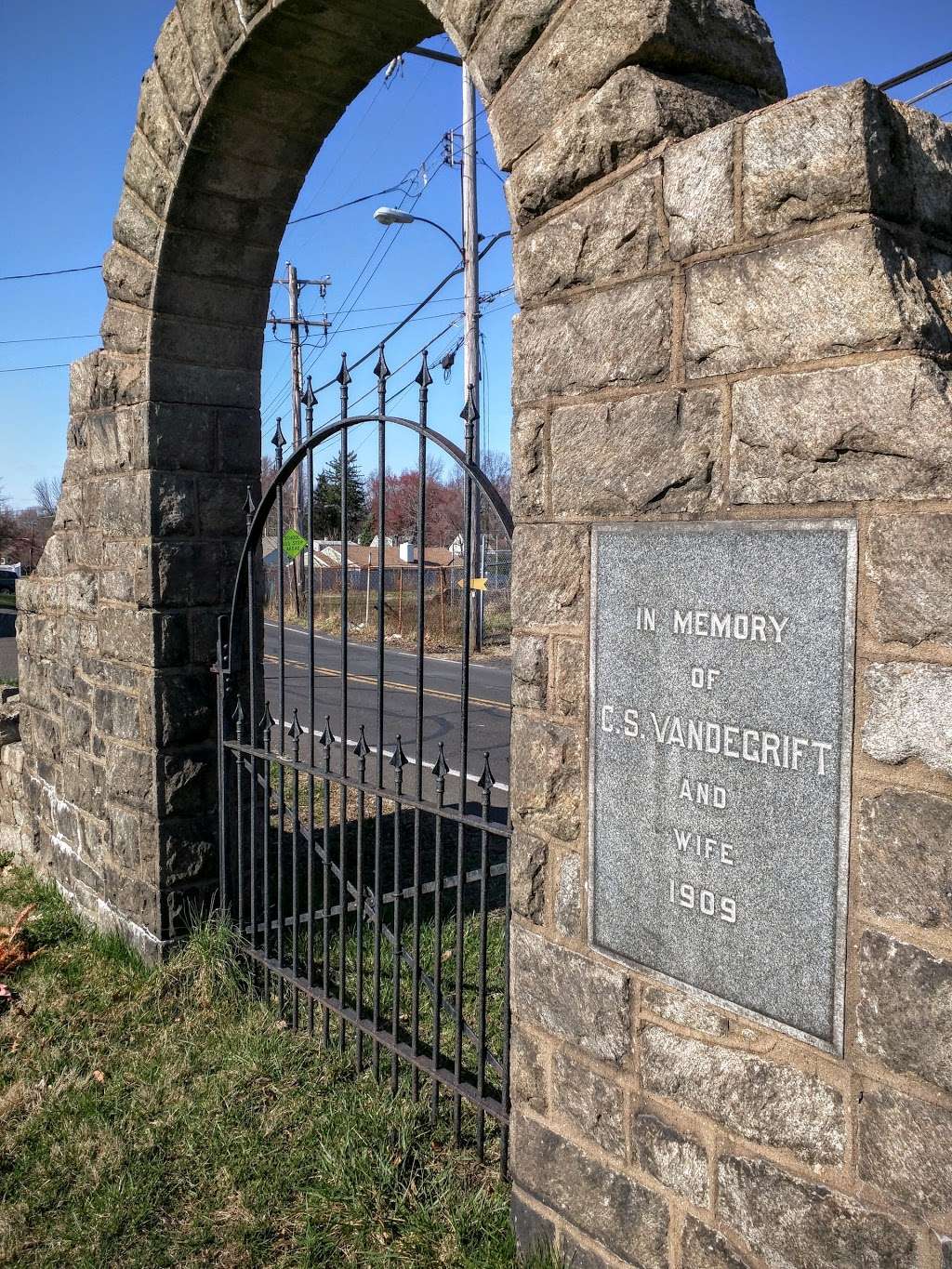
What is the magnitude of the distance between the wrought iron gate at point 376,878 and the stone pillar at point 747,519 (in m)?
0.36

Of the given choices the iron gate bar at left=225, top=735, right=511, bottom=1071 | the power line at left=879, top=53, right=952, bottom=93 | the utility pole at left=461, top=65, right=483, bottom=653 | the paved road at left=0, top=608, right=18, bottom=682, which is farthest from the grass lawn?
the utility pole at left=461, top=65, right=483, bottom=653

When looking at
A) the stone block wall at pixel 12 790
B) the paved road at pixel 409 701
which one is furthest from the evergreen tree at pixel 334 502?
the stone block wall at pixel 12 790

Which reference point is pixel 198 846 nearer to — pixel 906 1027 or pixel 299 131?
pixel 299 131

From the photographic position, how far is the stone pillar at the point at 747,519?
164 cm

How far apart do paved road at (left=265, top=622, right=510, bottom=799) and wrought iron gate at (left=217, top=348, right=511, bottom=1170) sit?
6.51 feet

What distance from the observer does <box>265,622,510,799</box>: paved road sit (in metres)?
9.70

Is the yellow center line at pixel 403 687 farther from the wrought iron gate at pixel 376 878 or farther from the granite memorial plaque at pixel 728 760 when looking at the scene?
the granite memorial plaque at pixel 728 760

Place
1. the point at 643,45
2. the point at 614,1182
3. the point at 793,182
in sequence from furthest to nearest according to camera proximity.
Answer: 1. the point at 614,1182
2. the point at 643,45
3. the point at 793,182

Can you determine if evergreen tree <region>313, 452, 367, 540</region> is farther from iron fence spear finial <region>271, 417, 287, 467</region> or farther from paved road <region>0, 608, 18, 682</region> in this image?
iron fence spear finial <region>271, 417, 287, 467</region>

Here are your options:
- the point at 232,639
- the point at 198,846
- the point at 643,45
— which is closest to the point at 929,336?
the point at 643,45

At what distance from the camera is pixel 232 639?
4262 millimetres

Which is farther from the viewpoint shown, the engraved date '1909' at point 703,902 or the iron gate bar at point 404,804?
the iron gate bar at point 404,804

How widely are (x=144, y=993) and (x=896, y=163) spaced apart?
401 cm

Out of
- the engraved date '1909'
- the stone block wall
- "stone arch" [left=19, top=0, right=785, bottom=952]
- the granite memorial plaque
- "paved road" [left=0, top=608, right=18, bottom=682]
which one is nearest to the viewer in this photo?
the granite memorial plaque
